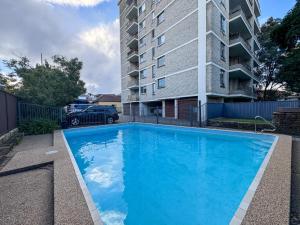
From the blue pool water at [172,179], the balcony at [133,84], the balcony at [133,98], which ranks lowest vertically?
the blue pool water at [172,179]

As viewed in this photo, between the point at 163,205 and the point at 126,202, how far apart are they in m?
0.90

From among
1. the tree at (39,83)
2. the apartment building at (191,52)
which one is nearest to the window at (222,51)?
the apartment building at (191,52)

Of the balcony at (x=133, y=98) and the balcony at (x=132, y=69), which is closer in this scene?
the balcony at (x=133, y=98)

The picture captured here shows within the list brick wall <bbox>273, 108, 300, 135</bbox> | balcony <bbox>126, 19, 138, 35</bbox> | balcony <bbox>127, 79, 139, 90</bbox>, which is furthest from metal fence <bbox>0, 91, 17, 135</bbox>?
balcony <bbox>126, 19, 138, 35</bbox>

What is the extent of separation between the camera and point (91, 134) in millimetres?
13805

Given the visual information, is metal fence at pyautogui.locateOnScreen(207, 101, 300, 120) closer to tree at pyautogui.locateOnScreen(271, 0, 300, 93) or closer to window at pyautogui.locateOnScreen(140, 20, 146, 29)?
tree at pyautogui.locateOnScreen(271, 0, 300, 93)

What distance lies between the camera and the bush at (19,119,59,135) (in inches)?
437

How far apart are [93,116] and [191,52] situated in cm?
1237

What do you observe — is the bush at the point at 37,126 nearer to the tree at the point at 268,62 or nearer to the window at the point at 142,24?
the window at the point at 142,24

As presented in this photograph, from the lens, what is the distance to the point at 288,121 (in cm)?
954

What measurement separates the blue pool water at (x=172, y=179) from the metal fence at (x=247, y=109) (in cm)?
A: 613

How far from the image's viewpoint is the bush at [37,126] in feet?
36.5

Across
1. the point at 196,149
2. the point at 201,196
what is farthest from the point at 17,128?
the point at 201,196

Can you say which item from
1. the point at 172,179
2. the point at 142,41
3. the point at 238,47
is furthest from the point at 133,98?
the point at 172,179
